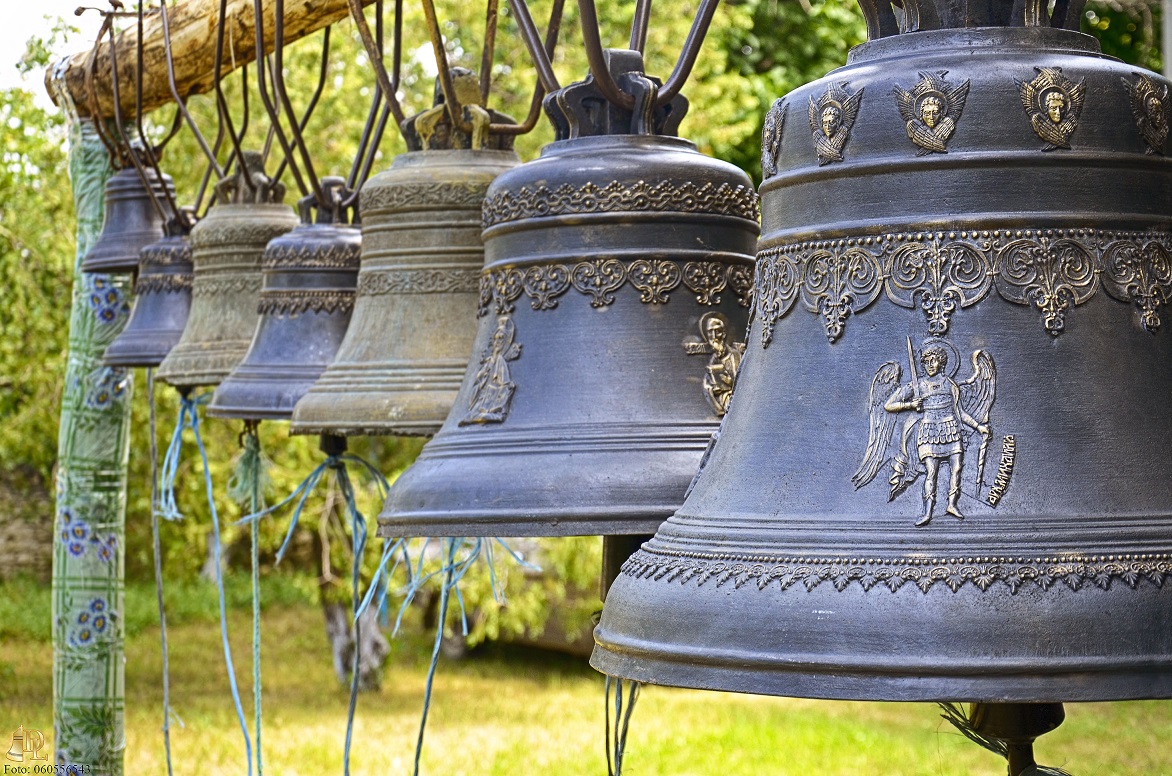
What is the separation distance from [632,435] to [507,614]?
8601mm

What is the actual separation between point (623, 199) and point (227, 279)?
74.1 inches

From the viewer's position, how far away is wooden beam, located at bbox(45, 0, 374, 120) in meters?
3.47

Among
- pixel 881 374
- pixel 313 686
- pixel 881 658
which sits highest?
pixel 881 374

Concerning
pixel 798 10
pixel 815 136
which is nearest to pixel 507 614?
pixel 798 10

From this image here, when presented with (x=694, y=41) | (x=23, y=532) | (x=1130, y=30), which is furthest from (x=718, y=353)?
(x=23, y=532)

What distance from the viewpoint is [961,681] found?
116 centimetres

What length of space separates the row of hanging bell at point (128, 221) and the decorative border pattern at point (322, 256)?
1.43 m

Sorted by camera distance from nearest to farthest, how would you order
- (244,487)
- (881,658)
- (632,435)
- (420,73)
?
(881,658)
(632,435)
(244,487)
(420,73)

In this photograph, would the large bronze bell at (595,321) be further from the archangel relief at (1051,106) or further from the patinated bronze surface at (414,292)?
the archangel relief at (1051,106)

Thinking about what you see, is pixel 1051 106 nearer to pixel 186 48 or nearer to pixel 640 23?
pixel 640 23

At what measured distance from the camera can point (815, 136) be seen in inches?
55.1

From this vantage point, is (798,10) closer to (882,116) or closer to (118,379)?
(118,379)

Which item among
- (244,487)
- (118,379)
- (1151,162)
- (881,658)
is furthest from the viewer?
(118,379)

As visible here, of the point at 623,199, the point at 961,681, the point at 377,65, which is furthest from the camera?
the point at 377,65
